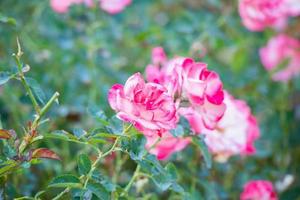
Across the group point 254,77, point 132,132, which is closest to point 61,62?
point 254,77

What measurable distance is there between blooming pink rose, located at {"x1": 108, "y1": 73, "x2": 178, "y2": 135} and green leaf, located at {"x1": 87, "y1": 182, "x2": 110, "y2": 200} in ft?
0.27

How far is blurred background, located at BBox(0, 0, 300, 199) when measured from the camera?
1.41m

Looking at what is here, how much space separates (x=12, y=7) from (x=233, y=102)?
0.75m

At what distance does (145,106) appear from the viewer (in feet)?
2.55

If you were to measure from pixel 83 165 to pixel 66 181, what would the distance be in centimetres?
3

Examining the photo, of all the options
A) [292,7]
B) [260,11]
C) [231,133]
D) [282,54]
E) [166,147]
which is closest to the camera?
[166,147]

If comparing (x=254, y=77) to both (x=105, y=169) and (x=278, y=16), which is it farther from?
(x=105, y=169)

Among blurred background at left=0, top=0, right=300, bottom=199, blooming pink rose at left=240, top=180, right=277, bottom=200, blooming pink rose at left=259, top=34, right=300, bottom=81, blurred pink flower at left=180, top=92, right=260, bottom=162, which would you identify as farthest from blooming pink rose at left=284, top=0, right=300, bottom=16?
blooming pink rose at left=240, top=180, right=277, bottom=200

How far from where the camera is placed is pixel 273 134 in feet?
5.41

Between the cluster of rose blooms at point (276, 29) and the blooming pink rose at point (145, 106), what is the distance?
57 cm

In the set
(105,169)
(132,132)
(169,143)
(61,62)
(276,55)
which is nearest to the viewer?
(132,132)

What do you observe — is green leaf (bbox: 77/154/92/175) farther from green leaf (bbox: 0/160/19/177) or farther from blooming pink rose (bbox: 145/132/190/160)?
blooming pink rose (bbox: 145/132/190/160)

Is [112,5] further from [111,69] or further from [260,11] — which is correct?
[260,11]

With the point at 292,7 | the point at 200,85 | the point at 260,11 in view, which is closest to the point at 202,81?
the point at 200,85
